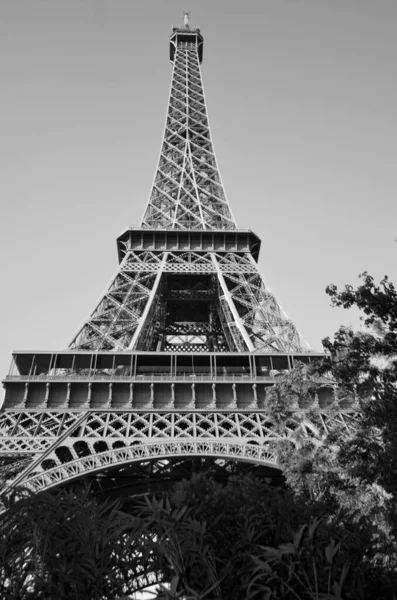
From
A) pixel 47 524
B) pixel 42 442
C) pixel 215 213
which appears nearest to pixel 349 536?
pixel 47 524

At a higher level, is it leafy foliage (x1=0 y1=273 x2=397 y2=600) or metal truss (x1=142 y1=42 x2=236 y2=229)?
metal truss (x1=142 y1=42 x2=236 y2=229)

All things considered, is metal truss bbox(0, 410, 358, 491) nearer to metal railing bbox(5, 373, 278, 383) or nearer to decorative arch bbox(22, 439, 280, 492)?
decorative arch bbox(22, 439, 280, 492)

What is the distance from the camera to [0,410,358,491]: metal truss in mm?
19844

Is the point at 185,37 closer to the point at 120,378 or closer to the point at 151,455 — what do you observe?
the point at 120,378

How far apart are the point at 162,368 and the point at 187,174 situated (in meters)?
22.4

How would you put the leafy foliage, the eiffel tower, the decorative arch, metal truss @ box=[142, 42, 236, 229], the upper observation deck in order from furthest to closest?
the upper observation deck
metal truss @ box=[142, 42, 236, 229]
the eiffel tower
the decorative arch
the leafy foliage

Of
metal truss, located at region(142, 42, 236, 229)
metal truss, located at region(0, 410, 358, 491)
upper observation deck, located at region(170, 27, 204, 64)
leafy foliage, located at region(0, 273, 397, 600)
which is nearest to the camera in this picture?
leafy foliage, located at region(0, 273, 397, 600)

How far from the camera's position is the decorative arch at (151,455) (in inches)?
760

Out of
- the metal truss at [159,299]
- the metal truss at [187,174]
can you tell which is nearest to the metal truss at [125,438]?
the metal truss at [159,299]

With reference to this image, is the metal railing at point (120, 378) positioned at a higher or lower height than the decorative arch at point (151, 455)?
higher

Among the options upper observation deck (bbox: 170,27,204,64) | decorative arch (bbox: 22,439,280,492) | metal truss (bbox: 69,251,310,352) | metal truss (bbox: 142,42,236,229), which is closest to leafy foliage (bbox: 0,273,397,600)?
decorative arch (bbox: 22,439,280,492)

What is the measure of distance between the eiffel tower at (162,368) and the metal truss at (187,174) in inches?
9.8

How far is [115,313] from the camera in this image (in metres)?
31.7

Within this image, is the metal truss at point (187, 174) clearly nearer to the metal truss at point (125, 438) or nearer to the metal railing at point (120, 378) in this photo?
the metal railing at point (120, 378)
